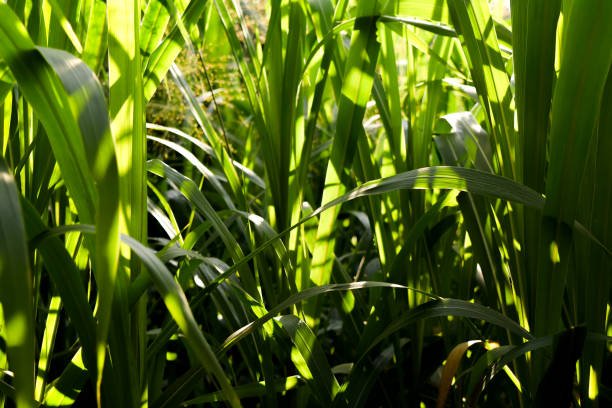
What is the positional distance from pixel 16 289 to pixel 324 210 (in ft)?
0.92

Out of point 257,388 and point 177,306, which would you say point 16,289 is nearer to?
point 177,306

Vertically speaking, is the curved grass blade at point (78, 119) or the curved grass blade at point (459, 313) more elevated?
the curved grass blade at point (78, 119)

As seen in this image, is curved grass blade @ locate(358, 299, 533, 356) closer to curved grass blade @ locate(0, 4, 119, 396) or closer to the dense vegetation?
the dense vegetation

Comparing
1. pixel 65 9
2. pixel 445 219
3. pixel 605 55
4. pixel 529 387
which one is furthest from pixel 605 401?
pixel 65 9

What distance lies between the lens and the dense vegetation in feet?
1.33

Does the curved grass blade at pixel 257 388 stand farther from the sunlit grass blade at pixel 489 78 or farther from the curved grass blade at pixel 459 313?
the sunlit grass blade at pixel 489 78

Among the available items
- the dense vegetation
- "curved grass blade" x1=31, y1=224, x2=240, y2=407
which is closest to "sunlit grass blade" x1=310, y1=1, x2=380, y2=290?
the dense vegetation

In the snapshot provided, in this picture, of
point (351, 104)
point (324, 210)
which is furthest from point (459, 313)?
point (351, 104)

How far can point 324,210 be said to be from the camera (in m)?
0.56

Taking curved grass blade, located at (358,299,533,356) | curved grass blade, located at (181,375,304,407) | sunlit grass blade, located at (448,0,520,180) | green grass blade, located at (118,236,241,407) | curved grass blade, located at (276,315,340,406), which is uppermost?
sunlit grass blade, located at (448,0,520,180)

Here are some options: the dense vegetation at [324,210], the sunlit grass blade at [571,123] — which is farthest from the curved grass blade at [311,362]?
the sunlit grass blade at [571,123]

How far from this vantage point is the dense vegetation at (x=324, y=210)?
1.33 ft

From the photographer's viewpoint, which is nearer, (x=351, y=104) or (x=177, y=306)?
(x=177, y=306)

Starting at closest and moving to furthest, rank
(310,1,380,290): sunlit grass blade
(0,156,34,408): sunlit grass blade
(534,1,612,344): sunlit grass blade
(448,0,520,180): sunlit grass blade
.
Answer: (0,156,34,408): sunlit grass blade, (534,1,612,344): sunlit grass blade, (448,0,520,180): sunlit grass blade, (310,1,380,290): sunlit grass blade
